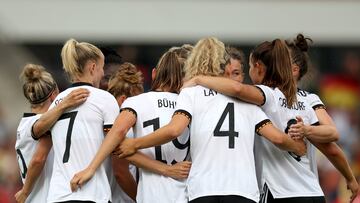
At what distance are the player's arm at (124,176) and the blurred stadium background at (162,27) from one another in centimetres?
1536

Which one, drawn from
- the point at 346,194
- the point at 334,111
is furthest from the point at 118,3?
the point at 346,194

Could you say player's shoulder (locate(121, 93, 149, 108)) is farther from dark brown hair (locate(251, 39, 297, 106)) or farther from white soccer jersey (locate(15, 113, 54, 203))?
dark brown hair (locate(251, 39, 297, 106))

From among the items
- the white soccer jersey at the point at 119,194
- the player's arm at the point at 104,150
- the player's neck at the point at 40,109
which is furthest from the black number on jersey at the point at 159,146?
the player's neck at the point at 40,109

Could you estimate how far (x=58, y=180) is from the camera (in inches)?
340

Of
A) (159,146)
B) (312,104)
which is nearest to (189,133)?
(159,146)

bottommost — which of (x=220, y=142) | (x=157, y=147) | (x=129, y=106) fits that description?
(x=157, y=147)

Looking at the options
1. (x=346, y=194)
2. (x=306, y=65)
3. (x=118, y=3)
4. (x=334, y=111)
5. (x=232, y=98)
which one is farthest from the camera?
(x=118, y=3)

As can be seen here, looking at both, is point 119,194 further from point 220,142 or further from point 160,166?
point 220,142

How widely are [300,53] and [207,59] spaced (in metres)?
1.03

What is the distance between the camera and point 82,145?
8.63 meters

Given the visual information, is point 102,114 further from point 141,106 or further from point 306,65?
point 306,65

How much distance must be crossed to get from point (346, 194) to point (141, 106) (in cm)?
791

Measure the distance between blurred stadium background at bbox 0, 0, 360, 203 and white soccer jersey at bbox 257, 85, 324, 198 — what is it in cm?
1556

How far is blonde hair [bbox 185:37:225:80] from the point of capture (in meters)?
8.62
